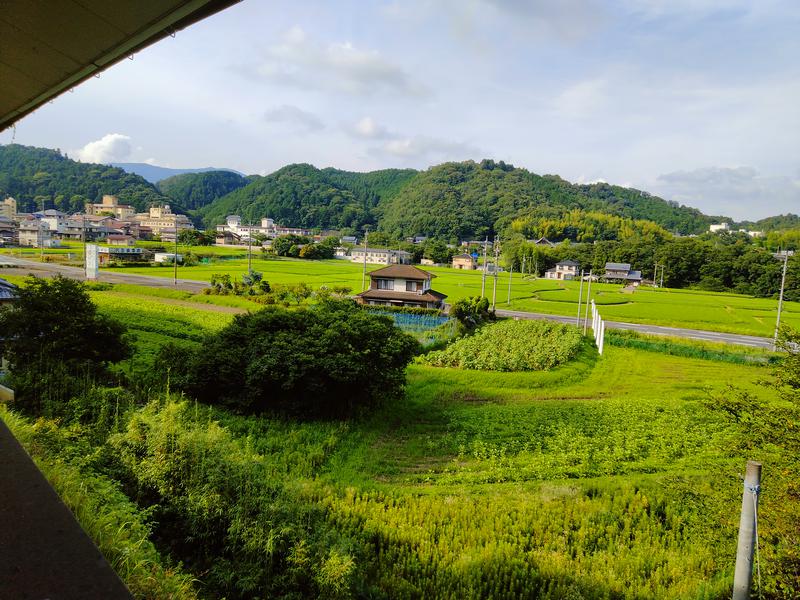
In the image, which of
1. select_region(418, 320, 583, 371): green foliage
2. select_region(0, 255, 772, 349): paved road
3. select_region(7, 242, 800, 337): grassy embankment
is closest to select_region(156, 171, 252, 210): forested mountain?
select_region(7, 242, 800, 337): grassy embankment

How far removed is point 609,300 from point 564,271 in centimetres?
2617

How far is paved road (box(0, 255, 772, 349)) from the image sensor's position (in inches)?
1128

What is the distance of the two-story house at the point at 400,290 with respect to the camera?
31.9 meters

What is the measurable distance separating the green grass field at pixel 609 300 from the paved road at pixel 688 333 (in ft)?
4.15

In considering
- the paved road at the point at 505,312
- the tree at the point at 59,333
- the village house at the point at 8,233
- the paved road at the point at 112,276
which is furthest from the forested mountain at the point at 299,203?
the tree at the point at 59,333

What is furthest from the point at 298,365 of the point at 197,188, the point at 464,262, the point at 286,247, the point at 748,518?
the point at 197,188

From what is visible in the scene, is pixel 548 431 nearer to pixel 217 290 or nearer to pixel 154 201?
pixel 217 290

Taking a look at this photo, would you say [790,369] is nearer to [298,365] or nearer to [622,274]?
[298,365]

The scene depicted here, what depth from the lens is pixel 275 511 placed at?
562 centimetres

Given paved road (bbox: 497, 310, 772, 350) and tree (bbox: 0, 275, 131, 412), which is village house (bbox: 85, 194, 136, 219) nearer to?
paved road (bbox: 497, 310, 772, 350)

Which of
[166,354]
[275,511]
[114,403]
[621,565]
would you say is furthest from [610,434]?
[166,354]

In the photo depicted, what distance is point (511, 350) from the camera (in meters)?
20.7

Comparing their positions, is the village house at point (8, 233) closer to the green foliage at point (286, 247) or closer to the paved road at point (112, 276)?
the paved road at point (112, 276)

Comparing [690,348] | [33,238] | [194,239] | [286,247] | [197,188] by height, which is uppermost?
[197,188]
